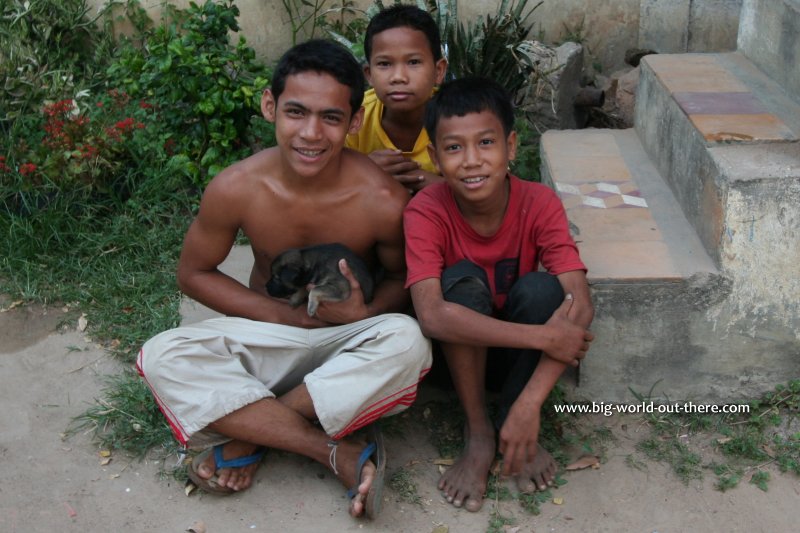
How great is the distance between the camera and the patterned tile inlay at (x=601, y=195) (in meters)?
3.57

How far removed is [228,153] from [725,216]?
103 inches

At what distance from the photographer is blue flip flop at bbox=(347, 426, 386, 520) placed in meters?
2.77

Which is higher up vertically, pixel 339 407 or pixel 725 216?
pixel 725 216

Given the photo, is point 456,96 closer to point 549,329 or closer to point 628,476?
point 549,329

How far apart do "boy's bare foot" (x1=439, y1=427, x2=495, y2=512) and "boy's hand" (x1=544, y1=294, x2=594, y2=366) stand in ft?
1.32

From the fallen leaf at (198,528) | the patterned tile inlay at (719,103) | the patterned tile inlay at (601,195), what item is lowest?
the fallen leaf at (198,528)

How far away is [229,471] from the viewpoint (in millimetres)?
2938

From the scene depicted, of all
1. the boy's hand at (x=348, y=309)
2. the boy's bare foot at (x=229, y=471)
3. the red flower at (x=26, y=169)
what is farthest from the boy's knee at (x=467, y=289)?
the red flower at (x=26, y=169)

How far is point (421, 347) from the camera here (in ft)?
9.55

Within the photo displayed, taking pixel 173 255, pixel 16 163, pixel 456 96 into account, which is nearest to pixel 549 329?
pixel 456 96

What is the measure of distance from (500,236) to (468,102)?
16.8 inches

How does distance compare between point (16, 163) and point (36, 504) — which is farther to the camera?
point (16, 163)

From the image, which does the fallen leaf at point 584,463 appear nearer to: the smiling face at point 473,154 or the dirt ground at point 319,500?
the dirt ground at point 319,500

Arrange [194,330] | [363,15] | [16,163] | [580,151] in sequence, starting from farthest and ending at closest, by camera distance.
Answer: [363,15], [16,163], [580,151], [194,330]
